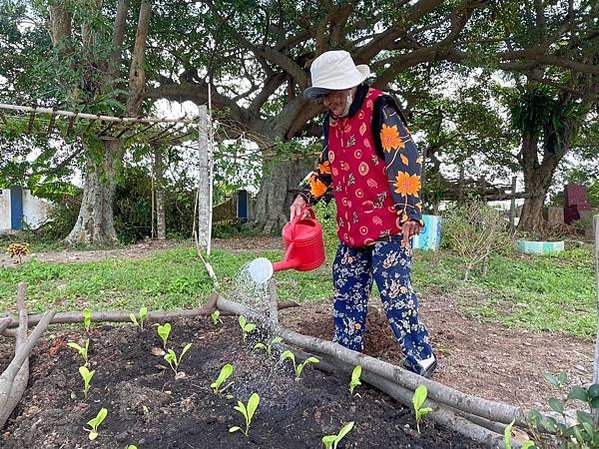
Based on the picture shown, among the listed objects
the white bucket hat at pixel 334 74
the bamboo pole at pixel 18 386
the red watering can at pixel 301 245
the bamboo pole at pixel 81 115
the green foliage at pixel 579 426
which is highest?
the bamboo pole at pixel 81 115

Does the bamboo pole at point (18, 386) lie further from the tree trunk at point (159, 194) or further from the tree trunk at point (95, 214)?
the tree trunk at point (159, 194)

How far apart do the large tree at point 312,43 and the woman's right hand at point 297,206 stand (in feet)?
16.9

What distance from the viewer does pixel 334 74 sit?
2117 millimetres

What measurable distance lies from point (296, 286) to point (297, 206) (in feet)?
7.32

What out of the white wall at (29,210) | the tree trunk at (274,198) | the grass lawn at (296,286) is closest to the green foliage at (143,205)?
the white wall at (29,210)

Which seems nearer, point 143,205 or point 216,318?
point 216,318

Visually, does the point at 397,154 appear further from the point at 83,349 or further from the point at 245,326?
the point at 83,349

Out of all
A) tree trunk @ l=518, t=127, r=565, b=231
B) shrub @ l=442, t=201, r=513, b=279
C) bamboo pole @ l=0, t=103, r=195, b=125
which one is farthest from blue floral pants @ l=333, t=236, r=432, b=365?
tree trunk @ l=518, t=127, r=565, b=231

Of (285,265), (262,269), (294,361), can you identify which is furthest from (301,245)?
(294,361)

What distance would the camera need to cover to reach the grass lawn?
12.5 feet

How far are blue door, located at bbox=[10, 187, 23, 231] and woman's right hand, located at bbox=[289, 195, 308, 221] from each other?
8.43 metres

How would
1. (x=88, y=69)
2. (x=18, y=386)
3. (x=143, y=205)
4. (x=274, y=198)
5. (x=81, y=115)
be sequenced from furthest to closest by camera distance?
1. (x=274, y=198)
2. (x=143, y=205)
3. (x=88, y=69)
4. (x=81, y=115)
5. (x=18, y=386)

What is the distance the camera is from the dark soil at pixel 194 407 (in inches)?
63.0

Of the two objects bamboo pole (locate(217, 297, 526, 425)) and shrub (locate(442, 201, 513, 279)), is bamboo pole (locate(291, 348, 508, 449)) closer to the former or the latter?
bamboo pole (locate(217, 297, 526, 425))
